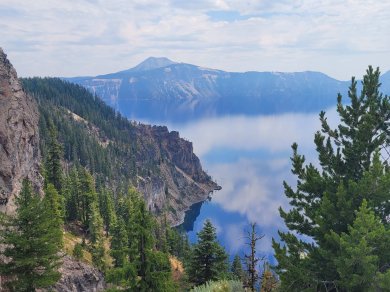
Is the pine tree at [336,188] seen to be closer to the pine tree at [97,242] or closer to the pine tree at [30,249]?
the pine tree at [30,249]

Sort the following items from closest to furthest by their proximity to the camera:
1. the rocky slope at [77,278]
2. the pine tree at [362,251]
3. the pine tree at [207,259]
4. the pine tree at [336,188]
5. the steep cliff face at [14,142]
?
the pine tree at [362,251], the pine tree at [336,188], the pine tree at [207,259], the rocky slope at [77,278], the steep cliff face at [14,142]

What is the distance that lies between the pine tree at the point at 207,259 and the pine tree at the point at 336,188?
9854 millimetres

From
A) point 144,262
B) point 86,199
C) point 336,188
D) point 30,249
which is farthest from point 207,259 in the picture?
point 86,199

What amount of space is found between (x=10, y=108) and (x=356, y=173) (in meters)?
56.3

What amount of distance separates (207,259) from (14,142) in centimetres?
4060

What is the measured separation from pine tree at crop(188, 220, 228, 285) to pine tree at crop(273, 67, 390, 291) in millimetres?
9854

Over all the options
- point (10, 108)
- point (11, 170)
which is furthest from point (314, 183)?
point (10, 108)

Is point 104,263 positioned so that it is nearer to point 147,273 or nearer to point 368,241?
point 147,273

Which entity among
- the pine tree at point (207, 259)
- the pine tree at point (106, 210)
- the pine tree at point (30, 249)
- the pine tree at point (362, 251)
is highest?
the pine tree at point (362, 251)

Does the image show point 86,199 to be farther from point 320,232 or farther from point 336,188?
point 336,188

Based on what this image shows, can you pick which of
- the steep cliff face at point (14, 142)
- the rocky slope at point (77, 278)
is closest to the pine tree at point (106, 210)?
the steep cliff face at point (14, 142)

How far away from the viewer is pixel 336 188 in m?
19.1

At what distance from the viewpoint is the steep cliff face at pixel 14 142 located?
162ft

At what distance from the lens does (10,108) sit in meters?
60.8
